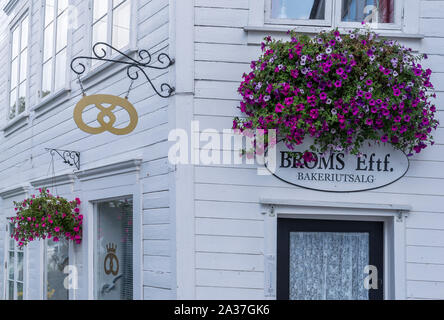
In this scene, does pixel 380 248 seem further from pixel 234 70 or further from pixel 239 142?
pixel 234 70

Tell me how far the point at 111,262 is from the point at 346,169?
9.20 ft

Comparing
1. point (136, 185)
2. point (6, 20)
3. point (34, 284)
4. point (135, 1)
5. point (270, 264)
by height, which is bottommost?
point (34, 284)

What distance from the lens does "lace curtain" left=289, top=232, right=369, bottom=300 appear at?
580 centimetres

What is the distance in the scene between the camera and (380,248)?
5.82m

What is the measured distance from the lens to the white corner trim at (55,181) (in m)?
7.71

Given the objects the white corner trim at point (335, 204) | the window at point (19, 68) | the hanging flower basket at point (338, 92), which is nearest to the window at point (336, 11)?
the hanging flower basket at point (338, 92)

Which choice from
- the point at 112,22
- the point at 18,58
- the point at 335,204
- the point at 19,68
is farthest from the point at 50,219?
the point at 18,58

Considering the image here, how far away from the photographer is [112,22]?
22.9 feet

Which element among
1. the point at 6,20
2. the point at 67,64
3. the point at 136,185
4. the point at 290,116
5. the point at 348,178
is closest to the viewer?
the point at 290,116

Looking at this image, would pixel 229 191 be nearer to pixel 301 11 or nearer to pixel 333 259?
pixel 333 259

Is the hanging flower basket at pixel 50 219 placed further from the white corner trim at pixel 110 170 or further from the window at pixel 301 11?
the window at pixel 301 11

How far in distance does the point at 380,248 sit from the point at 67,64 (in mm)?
4501

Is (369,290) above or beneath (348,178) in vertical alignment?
beneath
